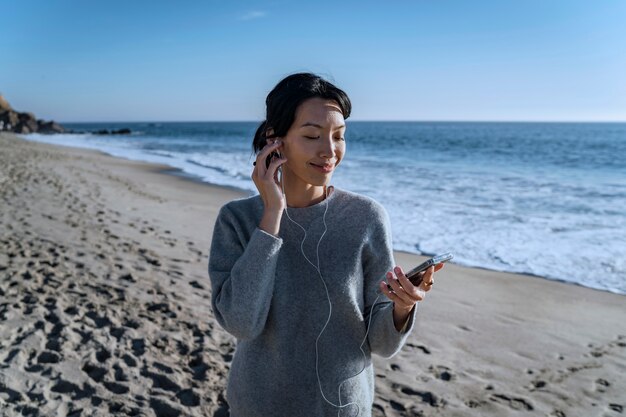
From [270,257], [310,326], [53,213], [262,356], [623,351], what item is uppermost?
[270,257]

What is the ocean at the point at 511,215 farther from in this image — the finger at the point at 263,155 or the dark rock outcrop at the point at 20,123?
the dark rock outcrop at the point at 20,123

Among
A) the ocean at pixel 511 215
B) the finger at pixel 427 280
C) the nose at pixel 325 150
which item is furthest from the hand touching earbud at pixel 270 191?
the ocean at pixel 511 215

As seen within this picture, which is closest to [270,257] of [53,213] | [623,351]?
[623,351]

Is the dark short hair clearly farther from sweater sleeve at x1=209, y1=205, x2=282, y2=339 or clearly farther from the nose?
sweater sleeve at x1=209, y1=205, x2=282, y2=339

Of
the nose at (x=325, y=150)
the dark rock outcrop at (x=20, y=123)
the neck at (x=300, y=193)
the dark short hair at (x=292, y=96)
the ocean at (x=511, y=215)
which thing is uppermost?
the dark rock outcrop at (x=20, y=123)

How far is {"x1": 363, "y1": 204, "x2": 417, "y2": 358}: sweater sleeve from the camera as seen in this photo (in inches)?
59.7

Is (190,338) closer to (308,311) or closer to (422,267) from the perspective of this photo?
(308,311)

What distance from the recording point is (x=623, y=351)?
472 centimetres

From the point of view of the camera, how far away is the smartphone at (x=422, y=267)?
138 centimetres

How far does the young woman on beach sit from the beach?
6.75 feet

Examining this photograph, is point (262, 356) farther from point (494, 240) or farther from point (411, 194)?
point (411, 194)

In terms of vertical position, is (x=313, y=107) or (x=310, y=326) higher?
(x=313, y=107)

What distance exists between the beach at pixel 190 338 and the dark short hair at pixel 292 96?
7.90ft

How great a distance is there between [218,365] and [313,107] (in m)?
2.89
